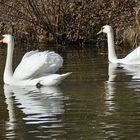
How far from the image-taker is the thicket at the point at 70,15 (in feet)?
89.3

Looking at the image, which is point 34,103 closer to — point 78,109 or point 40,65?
point 78,109

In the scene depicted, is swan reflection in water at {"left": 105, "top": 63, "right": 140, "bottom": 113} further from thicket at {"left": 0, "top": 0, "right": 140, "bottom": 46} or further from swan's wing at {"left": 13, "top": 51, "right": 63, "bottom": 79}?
thicket at {"left": 0, "top": 0, "right": 140, "bottom": 46}

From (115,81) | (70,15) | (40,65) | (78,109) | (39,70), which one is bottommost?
(78,109)

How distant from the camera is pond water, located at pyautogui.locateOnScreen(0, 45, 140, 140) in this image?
902cm

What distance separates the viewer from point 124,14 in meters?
27.4

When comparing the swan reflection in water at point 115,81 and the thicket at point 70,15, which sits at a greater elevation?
the thicket at point 70,15

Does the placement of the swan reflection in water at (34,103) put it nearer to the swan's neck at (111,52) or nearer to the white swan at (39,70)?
the white swan at (39,70)

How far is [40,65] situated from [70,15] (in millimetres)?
13622

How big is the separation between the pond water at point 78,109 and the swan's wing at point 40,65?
15.4 inches

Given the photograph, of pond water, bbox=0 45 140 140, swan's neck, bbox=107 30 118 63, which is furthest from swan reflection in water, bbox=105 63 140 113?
swan's neck, bbox=107 30 118 63

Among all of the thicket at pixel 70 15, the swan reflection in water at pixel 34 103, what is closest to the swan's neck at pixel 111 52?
the thicket at pixel 70 15

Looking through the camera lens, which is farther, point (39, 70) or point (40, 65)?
point (39, 70)

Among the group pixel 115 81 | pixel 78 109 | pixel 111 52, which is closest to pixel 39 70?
pixel 115 81

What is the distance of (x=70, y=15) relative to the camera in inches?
1077
